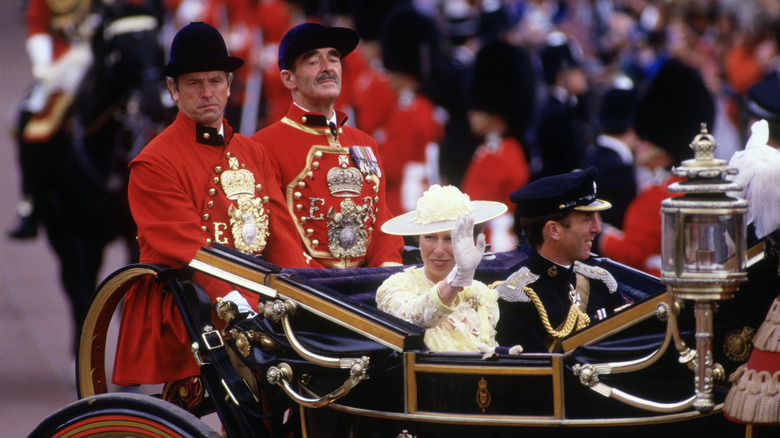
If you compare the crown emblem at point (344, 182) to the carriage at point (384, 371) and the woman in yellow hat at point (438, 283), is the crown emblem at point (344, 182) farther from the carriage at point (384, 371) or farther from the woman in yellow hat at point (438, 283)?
the woman in yellow hat at point (438, 283)

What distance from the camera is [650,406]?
11.2ft

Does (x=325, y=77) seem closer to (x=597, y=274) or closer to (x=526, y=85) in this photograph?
(x=597, y=274)

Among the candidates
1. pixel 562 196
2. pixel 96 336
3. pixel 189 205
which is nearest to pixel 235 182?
pixel 189 205

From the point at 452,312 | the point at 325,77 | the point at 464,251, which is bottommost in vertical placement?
the point at 452,312

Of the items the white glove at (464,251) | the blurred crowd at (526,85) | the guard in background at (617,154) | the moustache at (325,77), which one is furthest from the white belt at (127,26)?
the white glove at (464,251)

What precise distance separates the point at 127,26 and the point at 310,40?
3.16 meters

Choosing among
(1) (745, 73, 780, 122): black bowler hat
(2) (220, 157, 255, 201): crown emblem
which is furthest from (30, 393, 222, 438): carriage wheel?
(1) (745, 73, 780, 122): black bowler hat

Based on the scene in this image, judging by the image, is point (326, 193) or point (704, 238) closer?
point (704, 238)

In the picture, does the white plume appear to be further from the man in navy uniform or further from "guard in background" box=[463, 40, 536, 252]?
"guard in background" box=[463, 40, 536, 252]

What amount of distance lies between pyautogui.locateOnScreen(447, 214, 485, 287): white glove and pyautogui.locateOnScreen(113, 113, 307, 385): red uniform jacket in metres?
0.90

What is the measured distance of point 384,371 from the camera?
3.71 meters

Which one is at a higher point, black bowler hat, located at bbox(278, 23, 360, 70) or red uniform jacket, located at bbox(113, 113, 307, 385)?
black bowler hat, located at bbox(278, 23, 360, 70)

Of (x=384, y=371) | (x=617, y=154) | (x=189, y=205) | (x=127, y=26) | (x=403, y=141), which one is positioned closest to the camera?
(x=384, y=371)

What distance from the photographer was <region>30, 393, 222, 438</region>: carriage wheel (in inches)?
152
